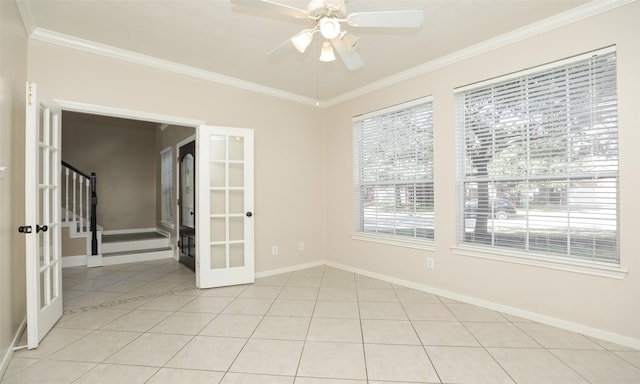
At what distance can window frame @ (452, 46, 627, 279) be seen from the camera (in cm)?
228

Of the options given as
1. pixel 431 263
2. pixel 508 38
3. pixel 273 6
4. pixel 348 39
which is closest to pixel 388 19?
pixel 348 39

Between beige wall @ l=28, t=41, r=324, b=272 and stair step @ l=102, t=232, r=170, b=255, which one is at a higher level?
beige wall @ l=28, t=41, r=324, b=272

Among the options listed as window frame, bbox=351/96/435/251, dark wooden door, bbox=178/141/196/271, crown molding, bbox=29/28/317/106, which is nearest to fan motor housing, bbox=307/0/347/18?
window frame, bbox=351/96/435/251

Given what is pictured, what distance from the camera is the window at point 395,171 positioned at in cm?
352

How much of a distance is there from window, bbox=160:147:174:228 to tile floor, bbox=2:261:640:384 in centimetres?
272

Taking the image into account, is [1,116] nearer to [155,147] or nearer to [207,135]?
[207,135]

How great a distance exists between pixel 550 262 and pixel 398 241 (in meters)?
1.56

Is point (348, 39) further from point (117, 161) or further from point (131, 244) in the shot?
point (117, 161)

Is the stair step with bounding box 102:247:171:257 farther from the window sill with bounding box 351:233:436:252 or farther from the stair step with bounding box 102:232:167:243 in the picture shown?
the window sill with bounding box 351:233:436:252

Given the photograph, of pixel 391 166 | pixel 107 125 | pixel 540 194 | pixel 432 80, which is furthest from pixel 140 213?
pixel 540 194

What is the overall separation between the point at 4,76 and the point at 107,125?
17.5ft

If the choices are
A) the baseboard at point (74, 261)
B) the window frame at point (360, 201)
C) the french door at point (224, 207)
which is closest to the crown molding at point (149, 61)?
the french door at point (224, 207)

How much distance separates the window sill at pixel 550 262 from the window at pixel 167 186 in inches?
209

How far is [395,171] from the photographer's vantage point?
385 centimetres
